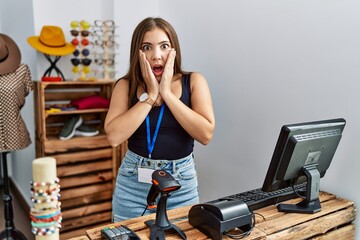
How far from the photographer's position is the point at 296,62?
5.64 feet

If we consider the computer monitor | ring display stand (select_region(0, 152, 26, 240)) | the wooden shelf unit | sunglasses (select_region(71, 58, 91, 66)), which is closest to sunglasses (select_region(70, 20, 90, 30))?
sunglasses (select_region(71, 58, 91, 66))

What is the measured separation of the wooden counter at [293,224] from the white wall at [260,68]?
4.7 inches

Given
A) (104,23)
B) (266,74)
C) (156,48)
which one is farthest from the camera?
(104,23)

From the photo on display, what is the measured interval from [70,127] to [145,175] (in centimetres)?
143

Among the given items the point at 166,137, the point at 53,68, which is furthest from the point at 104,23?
the point at 166,137

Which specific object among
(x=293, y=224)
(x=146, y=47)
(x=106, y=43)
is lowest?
(x=293, y=224)

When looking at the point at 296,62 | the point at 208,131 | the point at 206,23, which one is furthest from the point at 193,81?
the point at 206,23

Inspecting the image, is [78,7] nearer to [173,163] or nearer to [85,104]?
[85,104]

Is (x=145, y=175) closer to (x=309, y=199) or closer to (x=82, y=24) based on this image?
(x=309, y=199)

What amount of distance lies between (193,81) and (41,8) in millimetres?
1762

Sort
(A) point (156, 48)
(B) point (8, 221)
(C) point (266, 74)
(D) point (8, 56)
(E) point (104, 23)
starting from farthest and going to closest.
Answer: (E) point (104, 23) → (B) point (8, 221) → (D) point (8, 56) → (C) point (266, 74) → (A) point (156, 48)

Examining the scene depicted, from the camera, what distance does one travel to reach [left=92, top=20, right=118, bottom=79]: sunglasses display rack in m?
2.78

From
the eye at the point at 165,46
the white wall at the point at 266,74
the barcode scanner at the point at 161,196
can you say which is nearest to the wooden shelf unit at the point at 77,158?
the white wall at the point at 266,74

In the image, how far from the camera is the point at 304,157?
1341 mm
